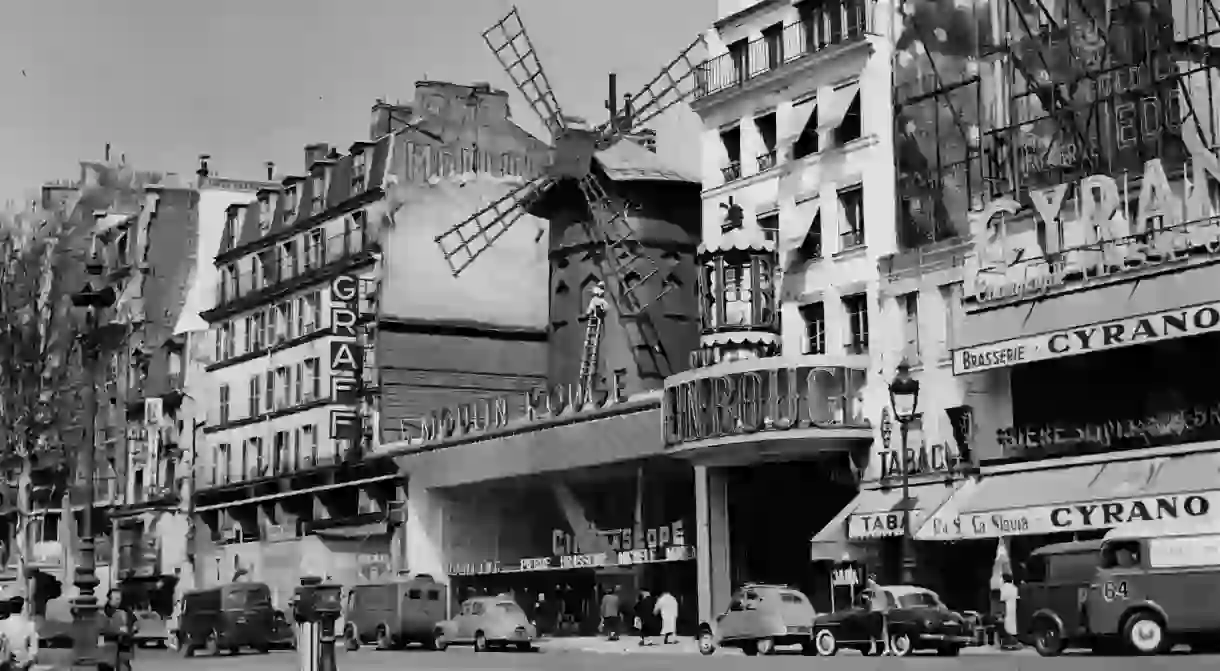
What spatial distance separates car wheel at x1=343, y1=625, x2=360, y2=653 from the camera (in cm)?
4701

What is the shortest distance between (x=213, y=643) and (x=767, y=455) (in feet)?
46.2

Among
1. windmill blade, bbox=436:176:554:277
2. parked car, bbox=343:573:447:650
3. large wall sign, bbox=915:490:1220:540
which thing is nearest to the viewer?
large wall sign, bbox=915:490:1220:540

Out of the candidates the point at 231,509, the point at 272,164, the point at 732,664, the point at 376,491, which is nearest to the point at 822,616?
the point at 732,664

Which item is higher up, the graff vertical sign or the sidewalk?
the graff vertical sign

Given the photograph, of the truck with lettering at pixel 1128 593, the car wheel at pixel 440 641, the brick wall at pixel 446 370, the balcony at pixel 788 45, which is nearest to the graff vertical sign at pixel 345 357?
the brick wall at pixel 446 370

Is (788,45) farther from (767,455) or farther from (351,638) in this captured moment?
(351,638)

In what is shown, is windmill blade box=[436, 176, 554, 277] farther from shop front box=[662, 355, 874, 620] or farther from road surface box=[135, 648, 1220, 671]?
road surface box=[135, 648, 1220, 671]

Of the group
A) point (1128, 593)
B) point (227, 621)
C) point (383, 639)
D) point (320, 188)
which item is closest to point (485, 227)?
point (320, 188)

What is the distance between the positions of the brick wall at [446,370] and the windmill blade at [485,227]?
9.10 ft

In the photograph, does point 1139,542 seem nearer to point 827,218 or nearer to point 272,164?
point 827,218

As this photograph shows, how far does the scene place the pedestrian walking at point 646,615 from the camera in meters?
48.2

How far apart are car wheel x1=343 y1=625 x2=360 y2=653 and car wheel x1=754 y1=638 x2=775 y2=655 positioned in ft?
44.0

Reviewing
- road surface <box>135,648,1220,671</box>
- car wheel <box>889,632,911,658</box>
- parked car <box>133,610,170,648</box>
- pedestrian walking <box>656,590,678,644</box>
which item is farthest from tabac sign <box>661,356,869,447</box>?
parked car <box>133,610,170,648</box>

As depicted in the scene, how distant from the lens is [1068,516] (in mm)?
36250
